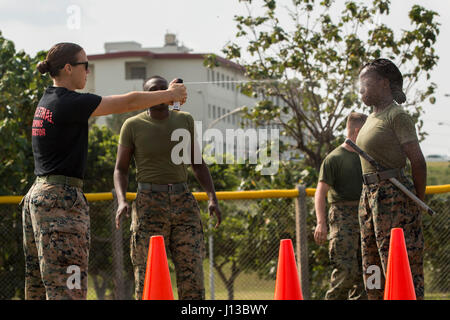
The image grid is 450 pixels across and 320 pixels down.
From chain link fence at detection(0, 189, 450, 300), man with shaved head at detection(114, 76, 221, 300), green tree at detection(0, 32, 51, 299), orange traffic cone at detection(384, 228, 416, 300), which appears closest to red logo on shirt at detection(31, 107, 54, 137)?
man with shaved head at detection(114, 76, 221, 300)

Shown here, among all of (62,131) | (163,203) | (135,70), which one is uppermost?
(135,70)

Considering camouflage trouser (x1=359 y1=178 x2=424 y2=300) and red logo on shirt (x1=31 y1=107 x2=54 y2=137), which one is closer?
red logo on shirt (x1=31 y1=107 x2=54 y2=137)

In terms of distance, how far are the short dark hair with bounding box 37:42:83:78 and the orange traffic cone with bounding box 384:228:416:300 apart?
2401 mm

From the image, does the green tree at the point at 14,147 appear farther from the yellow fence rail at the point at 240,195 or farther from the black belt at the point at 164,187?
the black belt at the point at 164,187

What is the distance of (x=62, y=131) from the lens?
4.61m

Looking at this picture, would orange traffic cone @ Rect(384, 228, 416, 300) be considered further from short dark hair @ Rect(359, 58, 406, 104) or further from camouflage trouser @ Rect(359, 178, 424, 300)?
short dark hair @ Rect(359, 58, 406, 104)

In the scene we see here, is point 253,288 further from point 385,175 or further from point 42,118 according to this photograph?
point 42,118

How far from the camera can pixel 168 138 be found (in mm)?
6148

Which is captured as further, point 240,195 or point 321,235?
point 240,195

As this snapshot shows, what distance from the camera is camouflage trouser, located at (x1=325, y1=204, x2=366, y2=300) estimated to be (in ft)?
23.0

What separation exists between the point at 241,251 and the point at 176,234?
3643 millimetres

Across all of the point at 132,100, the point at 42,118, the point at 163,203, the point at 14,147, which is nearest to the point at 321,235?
the point at 163,203

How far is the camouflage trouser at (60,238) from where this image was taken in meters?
4.54
